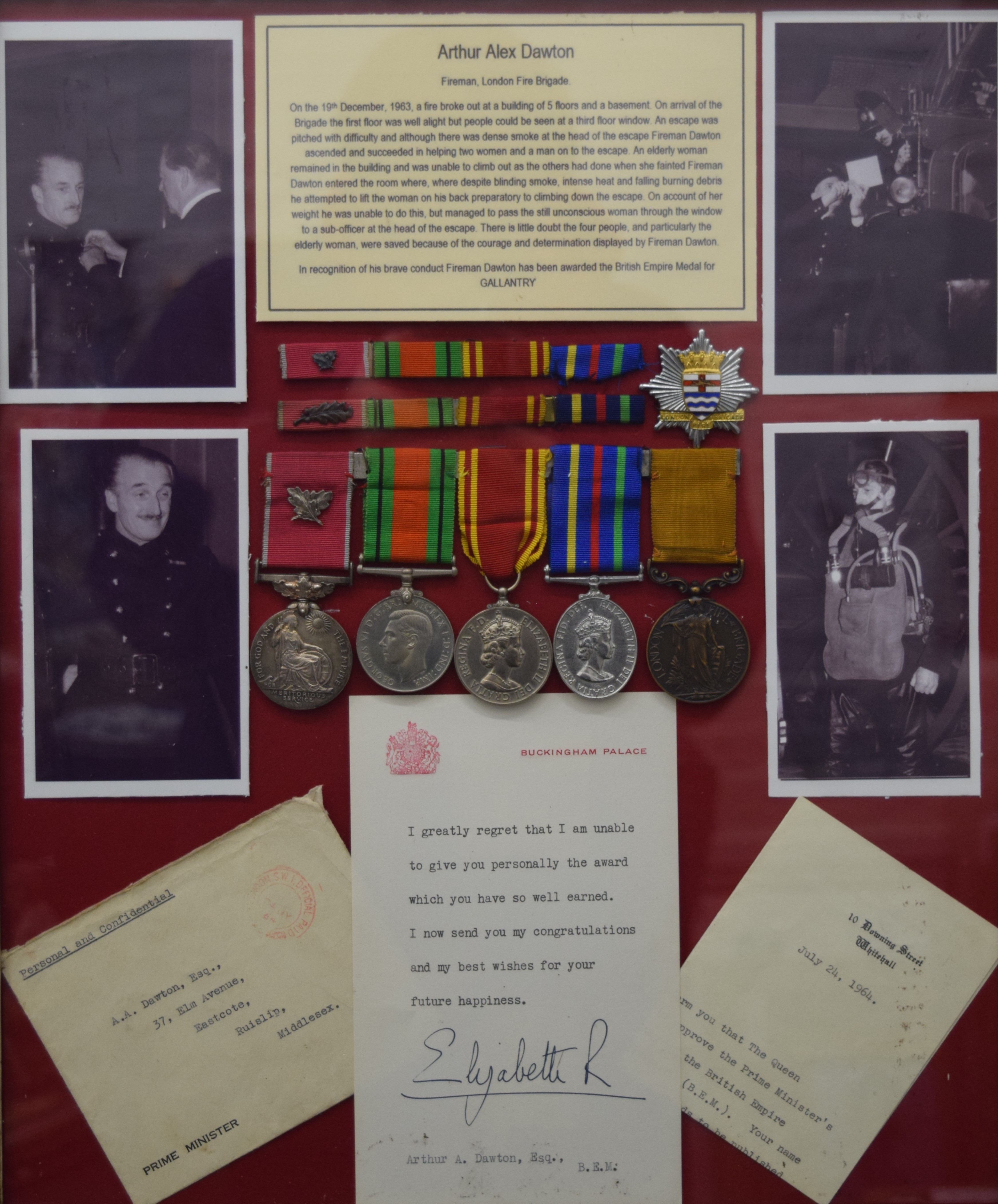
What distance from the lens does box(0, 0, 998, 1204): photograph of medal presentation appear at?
59.0 inches

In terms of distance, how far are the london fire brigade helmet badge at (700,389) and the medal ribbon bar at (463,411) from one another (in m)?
0.05

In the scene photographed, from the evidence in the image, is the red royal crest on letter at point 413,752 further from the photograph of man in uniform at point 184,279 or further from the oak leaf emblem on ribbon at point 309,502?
the photograph of man in uniform at point 184,279

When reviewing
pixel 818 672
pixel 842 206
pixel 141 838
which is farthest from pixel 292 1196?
pixel 842 206

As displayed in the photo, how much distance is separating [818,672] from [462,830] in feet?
2.36

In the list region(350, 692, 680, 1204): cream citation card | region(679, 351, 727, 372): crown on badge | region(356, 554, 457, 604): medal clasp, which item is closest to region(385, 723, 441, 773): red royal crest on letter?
region(350, 692, 680, 1204): cream citation card

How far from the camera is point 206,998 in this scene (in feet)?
4.95

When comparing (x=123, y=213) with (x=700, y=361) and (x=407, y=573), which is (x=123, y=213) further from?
(x=700, y=361)

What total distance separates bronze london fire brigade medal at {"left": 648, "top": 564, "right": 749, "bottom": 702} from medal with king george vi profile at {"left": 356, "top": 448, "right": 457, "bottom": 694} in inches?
15.1

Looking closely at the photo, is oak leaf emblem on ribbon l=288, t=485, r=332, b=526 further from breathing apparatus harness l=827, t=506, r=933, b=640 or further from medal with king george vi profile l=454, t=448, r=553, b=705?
breathing apparatus harness l=827, t=506, r=933, b=640

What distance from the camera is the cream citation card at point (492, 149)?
1490mm
